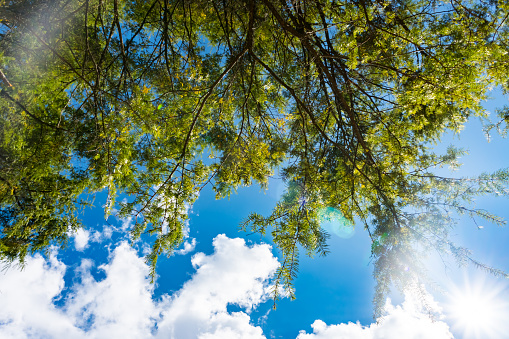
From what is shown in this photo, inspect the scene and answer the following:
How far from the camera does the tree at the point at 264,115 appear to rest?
7.47 feet

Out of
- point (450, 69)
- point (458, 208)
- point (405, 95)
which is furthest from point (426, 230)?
point (450, 69)

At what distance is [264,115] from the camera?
12.9 ft

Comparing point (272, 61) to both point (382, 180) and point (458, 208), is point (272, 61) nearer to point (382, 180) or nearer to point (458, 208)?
point (382, 180)

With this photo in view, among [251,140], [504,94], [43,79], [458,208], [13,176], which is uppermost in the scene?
[504,94]

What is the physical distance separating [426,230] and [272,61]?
3231 mm

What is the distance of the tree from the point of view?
2.28 m

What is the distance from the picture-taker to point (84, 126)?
358 cm

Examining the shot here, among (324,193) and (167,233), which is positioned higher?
(324,193)

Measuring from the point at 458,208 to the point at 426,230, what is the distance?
22.0 inches

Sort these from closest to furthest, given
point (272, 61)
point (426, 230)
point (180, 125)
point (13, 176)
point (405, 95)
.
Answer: point (13, 176)
point (405, 95)
point (426, 230)
point (180, 125)
point (272, 61)

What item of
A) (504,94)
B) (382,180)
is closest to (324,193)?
(382,180)

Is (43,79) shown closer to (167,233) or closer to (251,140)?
(167,233)

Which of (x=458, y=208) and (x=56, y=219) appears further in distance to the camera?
(x=56, y=219)

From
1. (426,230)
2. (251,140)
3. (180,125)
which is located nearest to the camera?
(426,230)
